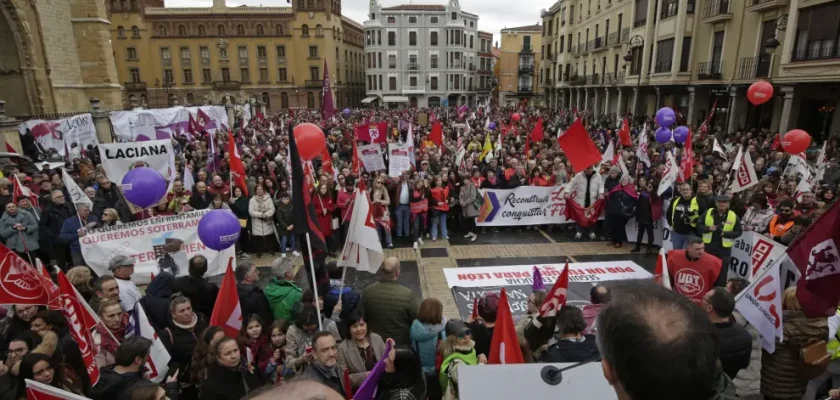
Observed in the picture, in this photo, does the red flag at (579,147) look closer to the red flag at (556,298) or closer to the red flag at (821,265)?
the red flag at (556,298)

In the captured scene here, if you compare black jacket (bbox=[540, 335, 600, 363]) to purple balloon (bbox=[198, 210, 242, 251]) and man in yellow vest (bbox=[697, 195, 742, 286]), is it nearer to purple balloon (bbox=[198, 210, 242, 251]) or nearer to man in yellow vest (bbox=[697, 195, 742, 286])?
man in yellow vest (bbox=[697, 195, 742, 286])

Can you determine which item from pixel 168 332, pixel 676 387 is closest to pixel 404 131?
pixel 168 332

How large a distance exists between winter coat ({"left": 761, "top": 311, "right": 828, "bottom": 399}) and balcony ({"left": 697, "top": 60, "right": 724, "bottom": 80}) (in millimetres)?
23750

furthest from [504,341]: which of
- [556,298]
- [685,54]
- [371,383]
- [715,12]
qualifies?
[685,54]

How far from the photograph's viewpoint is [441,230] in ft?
36.6

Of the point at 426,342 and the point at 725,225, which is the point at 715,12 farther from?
the point at 426,342

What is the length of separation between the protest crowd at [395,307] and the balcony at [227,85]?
5525 cm

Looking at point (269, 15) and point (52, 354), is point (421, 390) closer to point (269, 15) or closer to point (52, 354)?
point (52, 354)

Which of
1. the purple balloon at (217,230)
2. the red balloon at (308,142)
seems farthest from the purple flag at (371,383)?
the red balloon at (308,142)

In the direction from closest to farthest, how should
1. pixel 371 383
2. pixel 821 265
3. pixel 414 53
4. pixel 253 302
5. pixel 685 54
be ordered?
pixel 371 383
pixel 821 265
pixel 253 302
pixel 685 54
pixel 414 53

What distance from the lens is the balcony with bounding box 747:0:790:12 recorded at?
62.4 feet

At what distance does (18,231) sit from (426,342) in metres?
7.52

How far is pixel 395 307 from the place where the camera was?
15.3 feet

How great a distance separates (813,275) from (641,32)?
Answer: 30.5 metres
